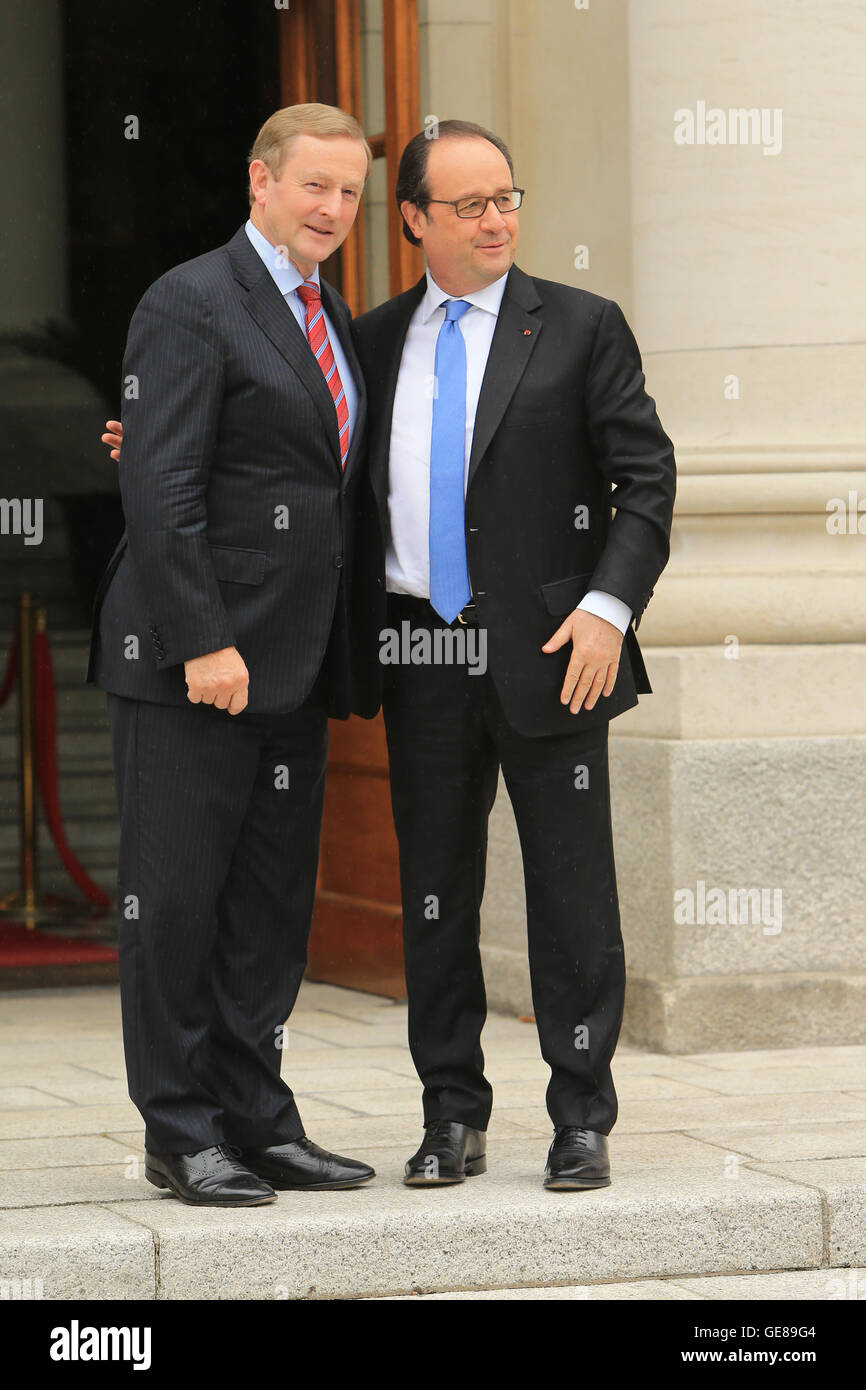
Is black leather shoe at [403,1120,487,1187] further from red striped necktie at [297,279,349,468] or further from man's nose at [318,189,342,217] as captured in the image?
man's nose at [318,189,342,217]

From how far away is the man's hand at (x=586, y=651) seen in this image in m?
4.17

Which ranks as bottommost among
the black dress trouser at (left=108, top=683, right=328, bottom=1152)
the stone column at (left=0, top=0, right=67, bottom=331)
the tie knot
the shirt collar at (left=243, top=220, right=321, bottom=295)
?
the black dress trouser at (left=108, top=683, right=328, bottom=1152)

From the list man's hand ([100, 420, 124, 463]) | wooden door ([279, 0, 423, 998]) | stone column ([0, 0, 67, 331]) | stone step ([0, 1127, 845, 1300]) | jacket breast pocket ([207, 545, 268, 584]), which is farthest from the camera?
stone column ([0, 0, 67, 331])

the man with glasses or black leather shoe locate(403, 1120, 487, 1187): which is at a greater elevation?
the man with glasses

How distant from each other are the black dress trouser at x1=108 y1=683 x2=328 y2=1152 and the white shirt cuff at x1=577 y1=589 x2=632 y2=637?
1.90 feet

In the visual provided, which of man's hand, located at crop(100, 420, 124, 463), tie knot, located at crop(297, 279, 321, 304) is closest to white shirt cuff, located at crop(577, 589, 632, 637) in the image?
tie knot, located at crop(297, 279, 321, 304)

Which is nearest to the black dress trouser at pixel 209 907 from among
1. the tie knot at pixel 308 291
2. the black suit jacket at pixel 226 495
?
the black suit jacket at pixel 226 495

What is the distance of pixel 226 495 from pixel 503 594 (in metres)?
0.58

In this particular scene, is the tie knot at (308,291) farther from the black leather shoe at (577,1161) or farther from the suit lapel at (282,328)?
the black leather shoe at (577,1161)

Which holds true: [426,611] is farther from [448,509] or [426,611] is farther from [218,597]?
[218,597]

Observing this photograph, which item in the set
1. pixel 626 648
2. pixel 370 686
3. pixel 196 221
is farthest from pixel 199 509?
pixel 196 221

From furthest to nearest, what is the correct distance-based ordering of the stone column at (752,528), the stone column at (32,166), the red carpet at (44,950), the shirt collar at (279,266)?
1. the stone column at (32,166)
2. the red carpet at (44,950)
3. the stone column at (752,528)
4. the shirt collar at (279,266)

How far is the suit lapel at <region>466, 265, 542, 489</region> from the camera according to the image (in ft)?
13.8

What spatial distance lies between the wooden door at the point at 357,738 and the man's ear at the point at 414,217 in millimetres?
2597
